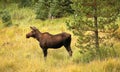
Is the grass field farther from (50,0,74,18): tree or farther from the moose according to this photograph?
(50,0,74,18): tree

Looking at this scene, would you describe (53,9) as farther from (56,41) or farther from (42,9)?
(56,41)

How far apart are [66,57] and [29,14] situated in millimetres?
25396

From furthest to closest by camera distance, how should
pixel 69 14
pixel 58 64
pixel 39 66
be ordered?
pixel 69 14 < pixel 58 64 < pixel 39 66

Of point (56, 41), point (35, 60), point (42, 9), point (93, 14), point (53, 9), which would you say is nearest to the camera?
point (35, 60)

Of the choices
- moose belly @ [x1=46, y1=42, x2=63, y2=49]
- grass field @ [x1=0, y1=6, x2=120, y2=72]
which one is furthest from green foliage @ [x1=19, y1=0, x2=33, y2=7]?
moose belly @ [x1=46, y1=42, x2=63, y2=49]

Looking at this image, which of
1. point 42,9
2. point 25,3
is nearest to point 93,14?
point 42,9

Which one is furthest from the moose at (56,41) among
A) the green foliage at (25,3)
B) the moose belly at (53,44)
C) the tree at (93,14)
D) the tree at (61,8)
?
the green foliage at (25,3)

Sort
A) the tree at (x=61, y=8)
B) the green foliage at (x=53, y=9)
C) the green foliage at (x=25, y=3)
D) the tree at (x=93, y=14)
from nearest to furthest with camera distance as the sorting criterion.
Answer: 1. the tree at (x=93, y=14)
2. the tree at (x=61, y=8)
3. the green foliage at (x=53, y=9)
4. the green foliage at (x=25, y=3)

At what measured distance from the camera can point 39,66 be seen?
10164 millimetres

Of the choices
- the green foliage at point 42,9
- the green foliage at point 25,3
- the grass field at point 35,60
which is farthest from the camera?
the green foliage at point 25,3

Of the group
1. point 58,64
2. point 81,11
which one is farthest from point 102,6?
point 58,64

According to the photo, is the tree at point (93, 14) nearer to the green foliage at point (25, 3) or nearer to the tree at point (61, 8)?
the tree at point (61, 8)

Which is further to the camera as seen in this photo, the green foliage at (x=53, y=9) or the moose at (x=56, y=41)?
the green foliage at (x=53, y=9)

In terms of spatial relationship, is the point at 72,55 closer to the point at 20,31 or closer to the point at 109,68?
the point at 109,68
